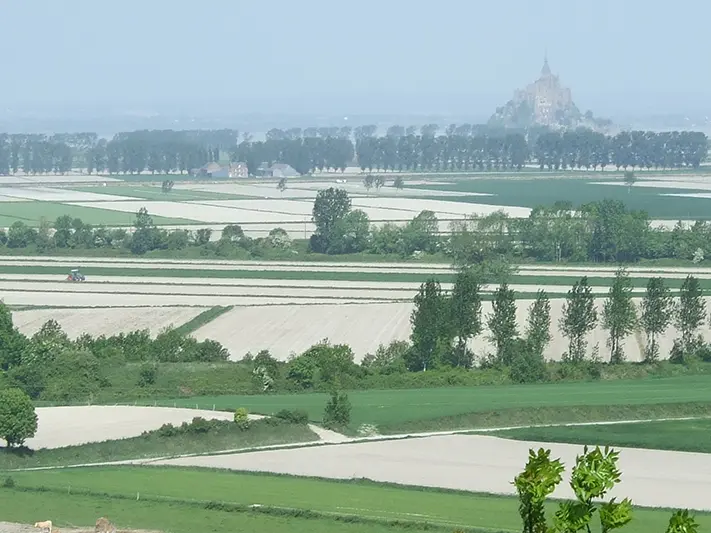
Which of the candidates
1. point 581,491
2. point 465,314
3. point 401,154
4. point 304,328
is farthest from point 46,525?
point 401,154

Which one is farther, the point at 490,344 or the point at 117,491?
the point at 490,344

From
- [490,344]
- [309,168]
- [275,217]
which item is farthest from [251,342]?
[309,168]

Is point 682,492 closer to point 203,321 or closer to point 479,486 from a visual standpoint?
point 479,486

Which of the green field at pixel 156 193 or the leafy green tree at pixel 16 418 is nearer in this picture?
the leafy green tree at pixel 16 418

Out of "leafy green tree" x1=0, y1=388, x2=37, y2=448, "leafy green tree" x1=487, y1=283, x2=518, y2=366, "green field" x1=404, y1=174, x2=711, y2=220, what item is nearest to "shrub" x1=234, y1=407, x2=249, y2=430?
"leafy green tree" x1=0, y1=388, x2=37, y2=448

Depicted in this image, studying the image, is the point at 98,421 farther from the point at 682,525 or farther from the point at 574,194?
the point at 574,194

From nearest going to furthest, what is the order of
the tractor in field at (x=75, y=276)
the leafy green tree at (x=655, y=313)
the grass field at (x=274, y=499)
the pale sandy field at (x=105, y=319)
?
the grass field at (x=274, y=499) < the leafy green tree at (x=655, y=313) < the pale sandy field at (x=105, y=319) < the tractor in field at (x=75, y=276)

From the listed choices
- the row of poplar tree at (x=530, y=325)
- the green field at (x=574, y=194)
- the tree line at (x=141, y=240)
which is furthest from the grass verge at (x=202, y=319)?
the green field at (x=574, y=194)

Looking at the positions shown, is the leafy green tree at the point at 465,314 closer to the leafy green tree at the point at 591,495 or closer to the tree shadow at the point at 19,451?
the tree shadow at the point at 19,451
